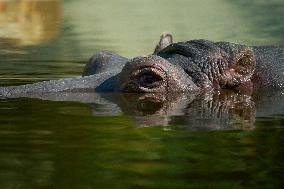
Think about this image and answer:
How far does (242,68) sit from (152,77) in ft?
2.62

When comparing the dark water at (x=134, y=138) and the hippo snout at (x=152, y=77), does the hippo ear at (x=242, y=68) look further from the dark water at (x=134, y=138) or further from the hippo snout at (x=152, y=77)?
the hippo snout at (x=152, y=77)

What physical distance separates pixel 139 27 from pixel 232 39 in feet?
19.9

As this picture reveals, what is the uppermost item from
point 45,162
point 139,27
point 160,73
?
point 139,27

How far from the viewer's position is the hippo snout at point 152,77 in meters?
8.44

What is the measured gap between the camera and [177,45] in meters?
9.02

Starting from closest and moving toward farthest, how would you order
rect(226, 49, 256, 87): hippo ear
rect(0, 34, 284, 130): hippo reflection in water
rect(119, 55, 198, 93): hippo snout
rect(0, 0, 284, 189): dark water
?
rect(0, 0, 284, 189): dark water → rect(0, 34, 284, 130): hippo reflection in water → rect(119, 55, 198, 93): hippo snout → rect(226, 49, 256, 87): hippo ear

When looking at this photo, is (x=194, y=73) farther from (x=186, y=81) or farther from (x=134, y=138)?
(x=134, y=138)

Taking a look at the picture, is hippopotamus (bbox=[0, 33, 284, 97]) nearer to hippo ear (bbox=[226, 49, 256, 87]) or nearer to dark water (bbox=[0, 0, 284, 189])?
hippo ear (bbox=[226, 49, 256, 87])

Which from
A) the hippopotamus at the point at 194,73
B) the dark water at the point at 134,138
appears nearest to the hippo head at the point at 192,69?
the hippopotamus at the point at 194,73

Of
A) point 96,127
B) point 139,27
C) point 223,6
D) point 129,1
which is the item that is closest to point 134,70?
point 96,127

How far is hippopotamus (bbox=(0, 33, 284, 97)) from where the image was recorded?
8492mm

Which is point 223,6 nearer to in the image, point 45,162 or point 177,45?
point 177,45

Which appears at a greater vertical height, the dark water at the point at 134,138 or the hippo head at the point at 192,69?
the hippo head at the point at 192,69

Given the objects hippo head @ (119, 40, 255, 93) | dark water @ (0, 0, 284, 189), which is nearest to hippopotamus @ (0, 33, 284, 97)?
hippo head @ (119, 40, 255, 93)
